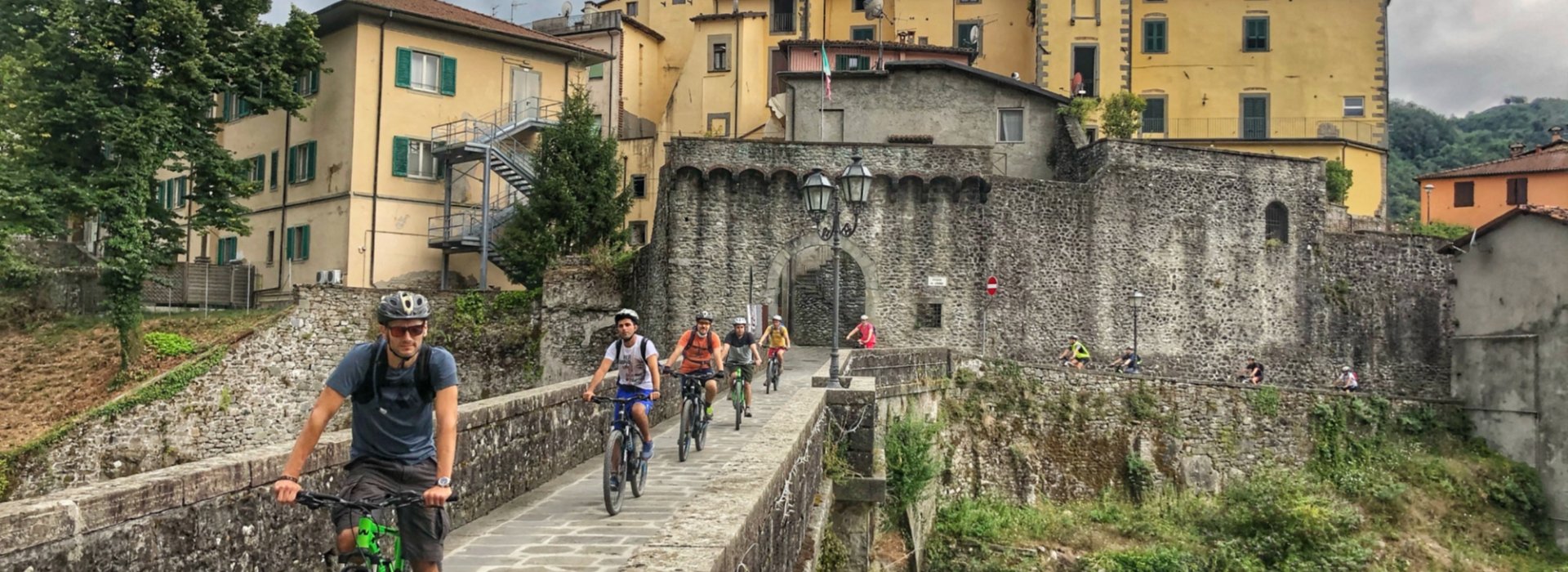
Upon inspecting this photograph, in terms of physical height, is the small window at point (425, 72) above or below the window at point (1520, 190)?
above

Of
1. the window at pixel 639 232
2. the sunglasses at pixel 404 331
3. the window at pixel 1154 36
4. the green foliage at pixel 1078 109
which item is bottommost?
the sunglasses at pixel 404 331

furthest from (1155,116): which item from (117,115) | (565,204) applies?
(117,115)

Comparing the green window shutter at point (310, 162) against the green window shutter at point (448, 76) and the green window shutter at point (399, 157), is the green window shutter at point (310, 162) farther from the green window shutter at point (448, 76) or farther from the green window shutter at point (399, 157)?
the green window shutter at point (448, 76)

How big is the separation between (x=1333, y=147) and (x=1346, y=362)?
10913 mm

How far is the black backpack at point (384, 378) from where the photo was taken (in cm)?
629

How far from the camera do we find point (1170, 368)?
1425 inches

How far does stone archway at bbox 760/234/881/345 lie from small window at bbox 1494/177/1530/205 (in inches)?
1126

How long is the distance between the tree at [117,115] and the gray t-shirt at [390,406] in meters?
27.0

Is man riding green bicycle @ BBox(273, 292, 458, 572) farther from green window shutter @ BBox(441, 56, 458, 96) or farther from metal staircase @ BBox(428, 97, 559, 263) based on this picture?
green window shutter @ BBox(441, 56, 458, 96)

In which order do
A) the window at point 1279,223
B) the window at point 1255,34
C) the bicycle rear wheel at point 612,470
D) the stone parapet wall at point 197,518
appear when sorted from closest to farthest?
the stone parapet wall at point 197,518, the bicycle rear wheel at point 612,470, the window at point 1279,223, the window at point 1255,34

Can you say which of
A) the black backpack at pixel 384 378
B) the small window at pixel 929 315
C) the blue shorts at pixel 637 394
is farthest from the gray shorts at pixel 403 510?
the small window at pixel 929 315

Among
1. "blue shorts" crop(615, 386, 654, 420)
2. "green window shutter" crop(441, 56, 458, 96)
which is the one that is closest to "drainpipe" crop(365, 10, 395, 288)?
"green window shutter" crop(441, 56, 458, 96)

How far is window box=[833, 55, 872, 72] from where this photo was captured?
44125mm

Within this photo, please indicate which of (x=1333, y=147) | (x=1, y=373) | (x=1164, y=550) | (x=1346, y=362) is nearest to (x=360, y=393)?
(x=1164, y=550)
